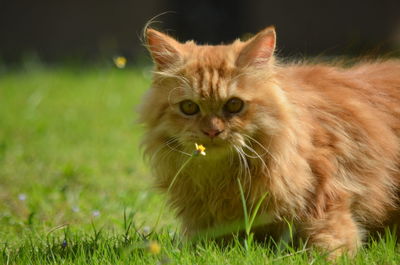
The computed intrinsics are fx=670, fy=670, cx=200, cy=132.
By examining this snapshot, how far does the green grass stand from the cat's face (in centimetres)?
49

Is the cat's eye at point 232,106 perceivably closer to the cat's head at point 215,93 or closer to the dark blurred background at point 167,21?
the cat's head at point 215,93

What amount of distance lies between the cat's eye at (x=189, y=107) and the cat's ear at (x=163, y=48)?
0.24m

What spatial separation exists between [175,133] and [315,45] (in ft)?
28.5

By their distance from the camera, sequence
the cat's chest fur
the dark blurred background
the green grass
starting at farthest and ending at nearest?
the dark blurred background → the cat's chest fur → the green grass

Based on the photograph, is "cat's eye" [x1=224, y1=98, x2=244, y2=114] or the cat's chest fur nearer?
"cat's eye" [x1=224, y1=98, x2=244, y2=114]

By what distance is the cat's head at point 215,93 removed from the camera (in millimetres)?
2990

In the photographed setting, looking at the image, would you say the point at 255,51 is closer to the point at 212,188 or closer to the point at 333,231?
the point at 212,188

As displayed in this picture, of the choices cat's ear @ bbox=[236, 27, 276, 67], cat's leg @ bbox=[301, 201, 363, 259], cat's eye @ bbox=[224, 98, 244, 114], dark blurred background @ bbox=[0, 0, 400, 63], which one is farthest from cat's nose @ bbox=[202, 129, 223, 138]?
dark blurred background @ bbox=[0, 0, 400, 63]

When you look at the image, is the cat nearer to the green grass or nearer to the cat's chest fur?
the cat's chest fur

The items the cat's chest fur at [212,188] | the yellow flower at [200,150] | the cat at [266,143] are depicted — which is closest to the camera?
the yellow flower at [200,150]

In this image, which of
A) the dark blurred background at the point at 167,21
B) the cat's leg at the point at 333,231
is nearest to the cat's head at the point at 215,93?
the cat's leg at the point at 333,231

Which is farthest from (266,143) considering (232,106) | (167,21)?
(167,21)

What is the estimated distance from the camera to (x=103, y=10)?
462 inches

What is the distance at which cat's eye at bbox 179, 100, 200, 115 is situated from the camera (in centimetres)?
303
